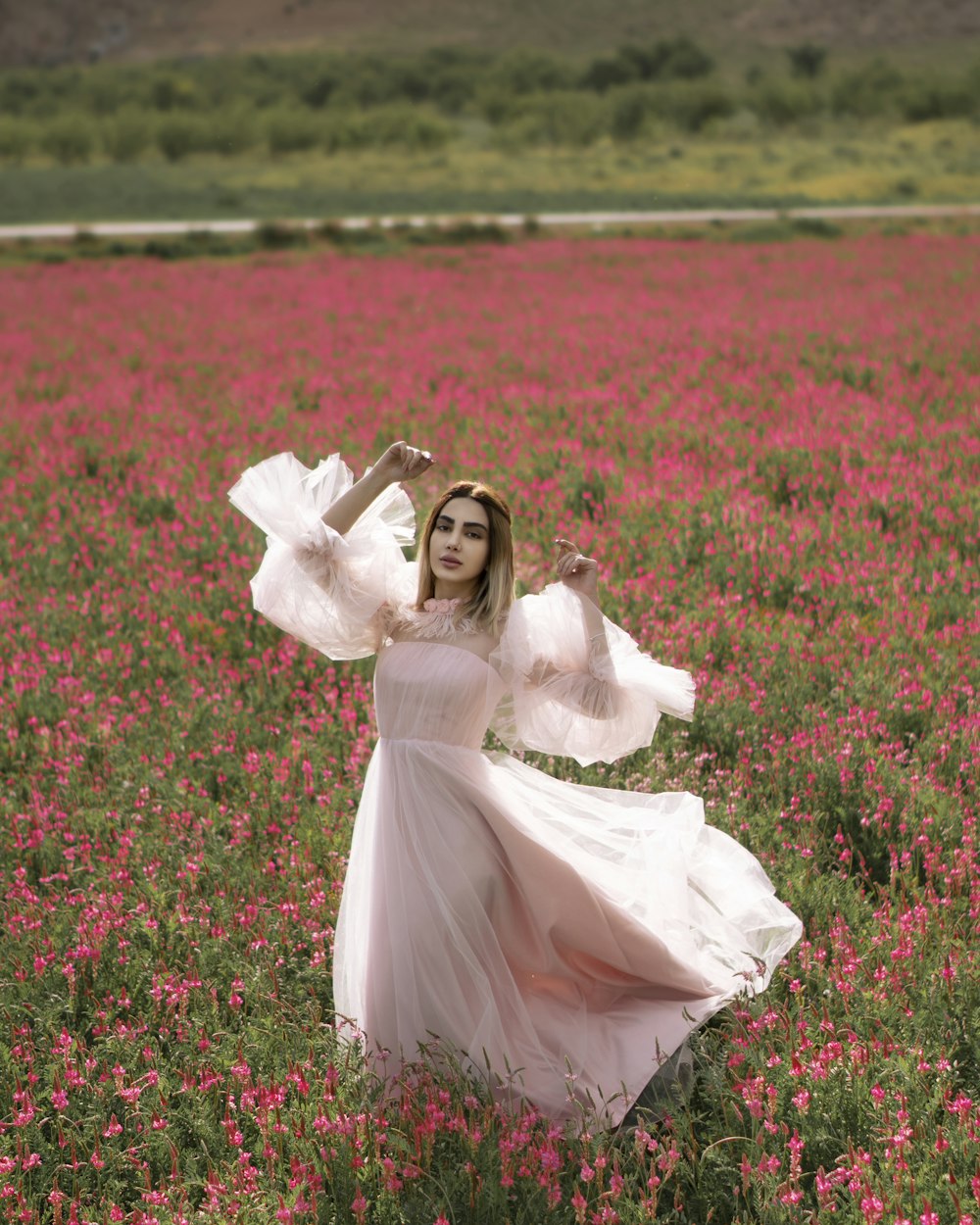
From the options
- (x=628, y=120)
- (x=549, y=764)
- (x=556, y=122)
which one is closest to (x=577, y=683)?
(x=549, y=764)

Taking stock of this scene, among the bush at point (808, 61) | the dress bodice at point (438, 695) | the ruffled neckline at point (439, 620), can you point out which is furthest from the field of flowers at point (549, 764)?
the bush at point (808, 61)

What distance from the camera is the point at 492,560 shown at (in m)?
4.05

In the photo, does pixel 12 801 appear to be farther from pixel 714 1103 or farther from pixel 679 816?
pixel 714 1103

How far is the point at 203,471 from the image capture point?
1012cm

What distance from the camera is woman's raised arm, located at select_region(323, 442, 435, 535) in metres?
3.96

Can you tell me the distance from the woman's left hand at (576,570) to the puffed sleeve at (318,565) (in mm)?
556

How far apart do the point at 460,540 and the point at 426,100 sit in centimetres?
10611

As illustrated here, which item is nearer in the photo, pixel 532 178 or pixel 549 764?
pixel 549 764

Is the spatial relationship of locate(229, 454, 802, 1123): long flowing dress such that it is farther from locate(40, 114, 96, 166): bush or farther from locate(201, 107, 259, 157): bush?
locate(40, 114, 96, 166): bush

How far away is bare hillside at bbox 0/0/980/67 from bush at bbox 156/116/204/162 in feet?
246

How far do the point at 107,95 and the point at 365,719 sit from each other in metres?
104

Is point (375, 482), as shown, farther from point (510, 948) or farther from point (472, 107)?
point (472, 107)

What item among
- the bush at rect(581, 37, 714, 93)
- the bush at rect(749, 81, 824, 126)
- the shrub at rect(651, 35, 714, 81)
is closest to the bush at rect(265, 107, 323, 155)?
the bush at rect(749, 81, 824, 126)

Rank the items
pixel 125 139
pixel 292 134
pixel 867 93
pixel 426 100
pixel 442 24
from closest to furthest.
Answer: pixel 125 139 → pixel 292 134 → pixel 867 93 → pixel 426 100 → pixel 442 24
